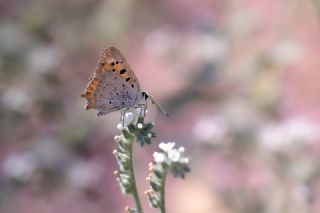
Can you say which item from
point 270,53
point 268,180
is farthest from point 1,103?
point 270,53

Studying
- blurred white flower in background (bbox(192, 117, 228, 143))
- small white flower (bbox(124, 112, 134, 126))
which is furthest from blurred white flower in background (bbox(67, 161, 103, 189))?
small white flower (bbox(124, 112, 134, 126))

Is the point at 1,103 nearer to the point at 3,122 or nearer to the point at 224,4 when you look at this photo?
the point at 3,122

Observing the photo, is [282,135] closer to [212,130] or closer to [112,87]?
[212,130]

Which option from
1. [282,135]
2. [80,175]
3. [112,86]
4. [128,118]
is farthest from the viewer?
[80,175]

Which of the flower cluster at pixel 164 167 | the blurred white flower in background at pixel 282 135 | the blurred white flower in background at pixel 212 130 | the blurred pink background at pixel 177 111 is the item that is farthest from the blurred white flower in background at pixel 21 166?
the flower cluster at pixel 164 167

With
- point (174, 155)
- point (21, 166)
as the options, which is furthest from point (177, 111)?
point (174, 155)

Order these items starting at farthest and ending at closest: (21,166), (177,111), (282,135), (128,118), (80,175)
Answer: (177,111) → (80,175) → (282,135) → (21,166) → (128,118)

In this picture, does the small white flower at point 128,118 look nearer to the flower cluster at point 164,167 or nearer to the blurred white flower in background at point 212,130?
the flower cluster at point 164,167

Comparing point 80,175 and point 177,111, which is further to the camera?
point 177,111
